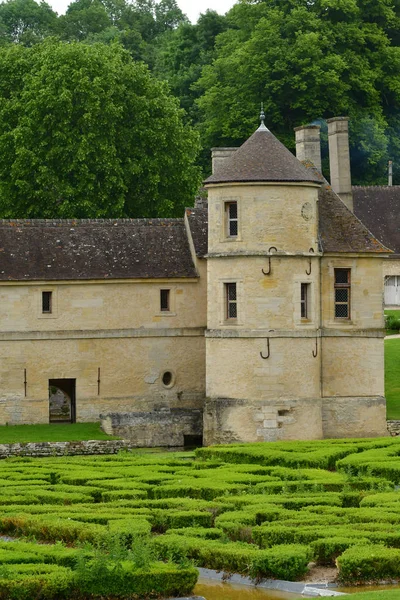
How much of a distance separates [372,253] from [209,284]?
563 centimetres

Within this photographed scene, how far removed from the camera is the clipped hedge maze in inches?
1163

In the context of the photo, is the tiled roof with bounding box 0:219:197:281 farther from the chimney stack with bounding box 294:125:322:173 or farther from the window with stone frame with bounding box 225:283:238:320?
the chimney stack with bounding box 294:125:322:173

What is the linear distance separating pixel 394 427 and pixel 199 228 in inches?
382

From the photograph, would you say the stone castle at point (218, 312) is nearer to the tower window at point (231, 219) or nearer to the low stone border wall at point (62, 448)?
the tower window at point (231, 219)

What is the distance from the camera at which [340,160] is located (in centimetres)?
5972

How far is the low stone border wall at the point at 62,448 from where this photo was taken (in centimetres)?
5078

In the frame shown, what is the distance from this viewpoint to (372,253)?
184ft

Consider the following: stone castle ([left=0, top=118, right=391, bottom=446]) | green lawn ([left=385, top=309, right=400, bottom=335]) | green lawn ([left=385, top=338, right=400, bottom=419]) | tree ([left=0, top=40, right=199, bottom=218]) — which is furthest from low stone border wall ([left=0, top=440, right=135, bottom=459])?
tree ([left=0, top=40, right=199, bottom=218])

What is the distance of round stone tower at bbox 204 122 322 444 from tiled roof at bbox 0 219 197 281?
4054mm

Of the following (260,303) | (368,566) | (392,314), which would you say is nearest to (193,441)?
(260,303)

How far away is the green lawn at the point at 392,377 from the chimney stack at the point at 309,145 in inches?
316

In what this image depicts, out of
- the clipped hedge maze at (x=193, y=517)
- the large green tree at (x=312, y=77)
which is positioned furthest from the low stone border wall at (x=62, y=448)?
the large green tree at (x=312, y=77)

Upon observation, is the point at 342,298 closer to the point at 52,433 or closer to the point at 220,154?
the point at 220,154

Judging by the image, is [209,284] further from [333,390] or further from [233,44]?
[233,44]
